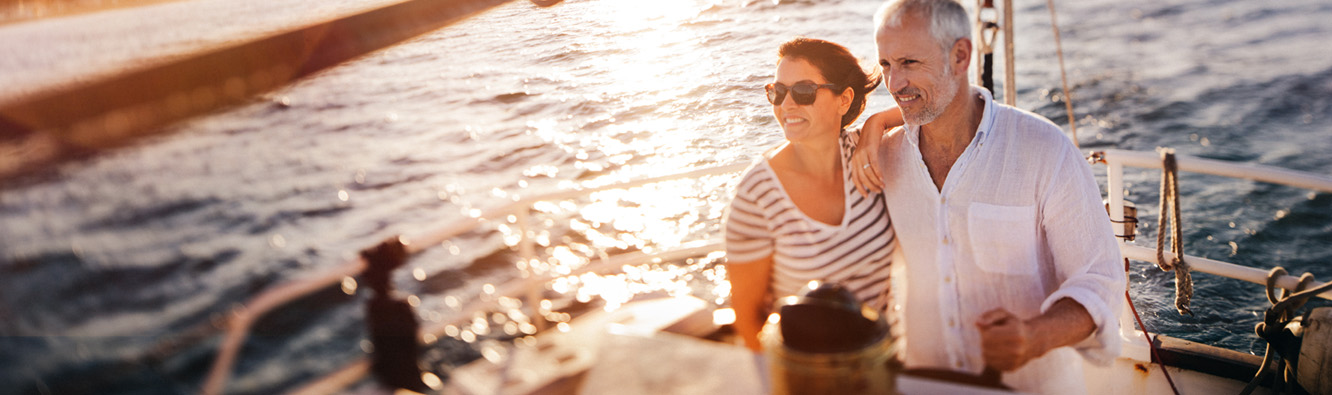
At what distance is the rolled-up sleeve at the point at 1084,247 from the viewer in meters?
1.37

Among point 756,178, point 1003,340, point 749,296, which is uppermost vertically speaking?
point 756,178

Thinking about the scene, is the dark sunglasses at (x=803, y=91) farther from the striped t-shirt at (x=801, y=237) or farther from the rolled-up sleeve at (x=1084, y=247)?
the rolled-up sleeve at (x=1084, y=247)

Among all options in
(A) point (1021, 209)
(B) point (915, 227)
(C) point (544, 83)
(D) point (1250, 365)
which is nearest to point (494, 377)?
(B) point (915, 227)

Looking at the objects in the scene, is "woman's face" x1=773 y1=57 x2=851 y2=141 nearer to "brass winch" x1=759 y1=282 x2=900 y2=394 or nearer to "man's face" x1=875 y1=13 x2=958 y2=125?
"man's face" x1=875 y1=13 x2=958 y2=125

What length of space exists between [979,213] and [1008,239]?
0.24 ft

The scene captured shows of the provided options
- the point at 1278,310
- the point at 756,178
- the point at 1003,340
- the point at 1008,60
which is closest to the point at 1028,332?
the point at 1003,340

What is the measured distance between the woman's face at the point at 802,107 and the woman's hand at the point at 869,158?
0.09 metres

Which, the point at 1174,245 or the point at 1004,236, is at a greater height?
the point at 1004,236

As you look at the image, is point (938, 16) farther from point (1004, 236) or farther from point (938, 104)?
point (1004, 236)

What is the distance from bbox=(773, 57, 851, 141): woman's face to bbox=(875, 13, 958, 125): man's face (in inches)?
6.0

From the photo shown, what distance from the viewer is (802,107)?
1583 millimetres

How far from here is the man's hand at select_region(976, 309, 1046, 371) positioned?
1.15 m

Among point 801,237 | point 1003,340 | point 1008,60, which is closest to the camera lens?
point 1003,340

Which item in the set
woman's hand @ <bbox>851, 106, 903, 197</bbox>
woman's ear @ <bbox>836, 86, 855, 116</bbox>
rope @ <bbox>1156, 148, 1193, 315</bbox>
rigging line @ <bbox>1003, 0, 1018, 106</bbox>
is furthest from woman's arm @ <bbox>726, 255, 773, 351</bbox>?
rigging line @ <bbox>1003, 0, 1018, 106</bbox>
